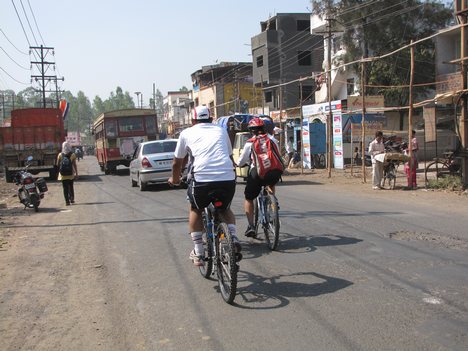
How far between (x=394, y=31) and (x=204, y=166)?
3160 cm

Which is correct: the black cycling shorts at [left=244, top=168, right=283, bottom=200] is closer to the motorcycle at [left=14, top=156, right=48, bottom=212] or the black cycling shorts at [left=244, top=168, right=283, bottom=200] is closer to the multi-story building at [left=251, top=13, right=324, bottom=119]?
the motorcycle at [left=14, top=156, right=48, bottom=212]

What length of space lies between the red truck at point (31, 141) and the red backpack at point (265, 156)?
1951 centimetres

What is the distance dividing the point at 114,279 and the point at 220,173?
186cm

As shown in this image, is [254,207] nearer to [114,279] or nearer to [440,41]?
[114,279]

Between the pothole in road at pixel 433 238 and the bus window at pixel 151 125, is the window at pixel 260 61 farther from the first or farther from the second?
the pothole in road at pixel 433 238

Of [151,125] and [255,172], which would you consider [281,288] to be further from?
[151,125]

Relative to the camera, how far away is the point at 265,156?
686cm

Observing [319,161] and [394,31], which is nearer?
[319,161]

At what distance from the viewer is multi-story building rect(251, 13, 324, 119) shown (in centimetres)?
4888

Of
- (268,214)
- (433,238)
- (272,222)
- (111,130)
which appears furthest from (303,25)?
(272,222)

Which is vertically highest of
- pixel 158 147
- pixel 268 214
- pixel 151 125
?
pixel 151 125

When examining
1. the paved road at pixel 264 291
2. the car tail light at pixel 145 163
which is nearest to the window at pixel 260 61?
the car tail light at pixel 145 163

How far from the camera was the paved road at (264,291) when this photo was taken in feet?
12.9

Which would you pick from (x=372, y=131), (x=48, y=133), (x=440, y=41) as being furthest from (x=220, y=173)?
(x=440, y=41)
